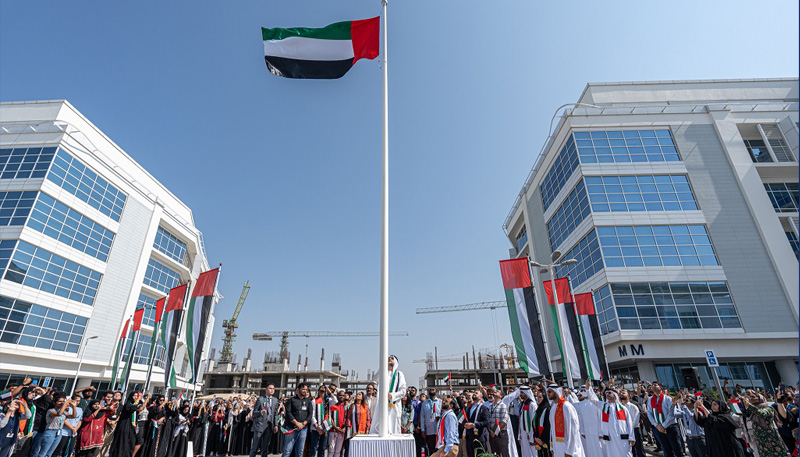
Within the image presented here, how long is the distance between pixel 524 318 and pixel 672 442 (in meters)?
5.23

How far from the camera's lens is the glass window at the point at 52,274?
2633 cm

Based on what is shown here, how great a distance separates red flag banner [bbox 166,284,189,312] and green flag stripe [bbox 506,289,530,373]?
44.4 ft

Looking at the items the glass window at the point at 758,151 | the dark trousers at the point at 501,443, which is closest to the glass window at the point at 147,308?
the dark trousers at the point at 501,443

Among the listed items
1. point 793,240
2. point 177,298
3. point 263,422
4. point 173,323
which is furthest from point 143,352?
point 793,240

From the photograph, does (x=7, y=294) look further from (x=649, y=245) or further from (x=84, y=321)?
(x=649, y=245)

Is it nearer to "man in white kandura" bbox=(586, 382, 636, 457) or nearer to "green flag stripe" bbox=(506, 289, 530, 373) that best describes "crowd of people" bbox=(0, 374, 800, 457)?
"man in white kandura" bbox=(586, 382, 636, 457)

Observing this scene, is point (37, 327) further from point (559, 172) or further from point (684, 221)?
point (684, 221)

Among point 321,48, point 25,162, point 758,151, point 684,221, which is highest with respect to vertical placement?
point 758,151

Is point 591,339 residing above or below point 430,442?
above

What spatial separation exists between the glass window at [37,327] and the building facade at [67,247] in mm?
64

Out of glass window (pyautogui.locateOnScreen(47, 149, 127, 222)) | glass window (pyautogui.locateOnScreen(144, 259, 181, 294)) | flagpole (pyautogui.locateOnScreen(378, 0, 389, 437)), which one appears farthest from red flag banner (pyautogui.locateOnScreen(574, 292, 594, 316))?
glass window (pyautogui.locateOnScreen(144, 259, 181, 294))

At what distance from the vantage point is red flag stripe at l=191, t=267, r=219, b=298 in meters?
14.3

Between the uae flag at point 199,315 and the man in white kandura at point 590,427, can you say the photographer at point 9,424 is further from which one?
the man in white kandura at point 590,427

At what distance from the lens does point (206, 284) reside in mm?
14633
